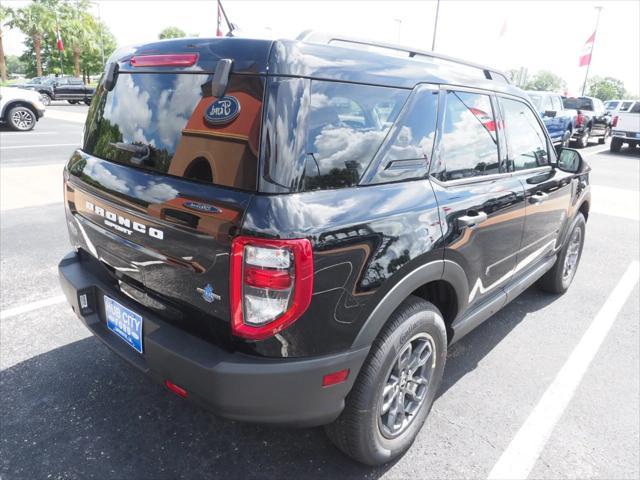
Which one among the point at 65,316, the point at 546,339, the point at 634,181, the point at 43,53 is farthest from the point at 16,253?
the point at 43,53

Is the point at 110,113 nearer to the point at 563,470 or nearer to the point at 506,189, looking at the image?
the point at 506,189

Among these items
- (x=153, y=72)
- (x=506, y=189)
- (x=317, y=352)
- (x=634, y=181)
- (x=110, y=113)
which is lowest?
(x=634, y=181)

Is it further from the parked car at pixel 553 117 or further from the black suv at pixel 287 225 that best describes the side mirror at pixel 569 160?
the parked car at pixel 553 117

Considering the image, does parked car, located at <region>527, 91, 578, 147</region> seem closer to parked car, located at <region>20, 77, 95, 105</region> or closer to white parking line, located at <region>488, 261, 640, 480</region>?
white parking line, located at <region>488, 261, 640, 480</region>

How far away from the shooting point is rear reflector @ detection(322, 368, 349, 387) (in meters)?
1.86

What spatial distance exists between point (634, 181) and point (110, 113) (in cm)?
1251

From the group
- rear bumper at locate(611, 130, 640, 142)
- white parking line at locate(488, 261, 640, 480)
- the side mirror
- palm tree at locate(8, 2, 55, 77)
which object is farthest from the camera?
palm tree at locate(8, 2, 55, 77)

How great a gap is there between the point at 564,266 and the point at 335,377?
10.7ft

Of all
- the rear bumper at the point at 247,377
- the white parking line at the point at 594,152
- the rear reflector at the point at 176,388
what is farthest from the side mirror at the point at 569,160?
the white parking line at the point at 594,152

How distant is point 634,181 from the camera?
1141 centimetres

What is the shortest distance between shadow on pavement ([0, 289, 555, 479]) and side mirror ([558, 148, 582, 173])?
6.67 feet

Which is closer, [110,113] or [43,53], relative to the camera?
[110,113]

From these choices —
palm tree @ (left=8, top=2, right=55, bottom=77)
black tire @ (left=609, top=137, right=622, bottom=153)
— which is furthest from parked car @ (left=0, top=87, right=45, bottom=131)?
palm tree @ (left=8, top=2, right=55, bottom=77)

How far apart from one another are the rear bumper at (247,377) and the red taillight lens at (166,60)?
1094mm
